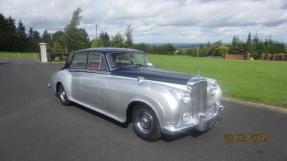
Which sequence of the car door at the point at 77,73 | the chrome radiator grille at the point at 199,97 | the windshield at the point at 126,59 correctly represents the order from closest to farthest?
1. the chrome radiator grille at the point at 199,97
2. the windshield at the point at 126,59
3. the car door at the point at 77,73

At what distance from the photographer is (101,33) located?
5203cm

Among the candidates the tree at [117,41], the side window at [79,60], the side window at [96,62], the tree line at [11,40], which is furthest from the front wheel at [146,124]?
the tree line at [11,40]

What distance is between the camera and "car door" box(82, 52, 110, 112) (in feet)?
19.8

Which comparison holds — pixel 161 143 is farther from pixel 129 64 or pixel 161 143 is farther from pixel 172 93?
pixel 129 64

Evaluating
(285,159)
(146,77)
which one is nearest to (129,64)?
(146,77)

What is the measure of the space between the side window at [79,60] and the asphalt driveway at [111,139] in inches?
49.2

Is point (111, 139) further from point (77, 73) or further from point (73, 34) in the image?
point (73, 34)

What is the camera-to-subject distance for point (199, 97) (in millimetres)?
5027

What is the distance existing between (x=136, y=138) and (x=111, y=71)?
5.22 feet

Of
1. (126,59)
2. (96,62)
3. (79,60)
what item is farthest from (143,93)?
(79,60)

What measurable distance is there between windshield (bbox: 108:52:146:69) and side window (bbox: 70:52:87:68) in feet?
3.57

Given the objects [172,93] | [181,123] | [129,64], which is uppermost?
[129,64]

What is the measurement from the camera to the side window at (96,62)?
6221mm

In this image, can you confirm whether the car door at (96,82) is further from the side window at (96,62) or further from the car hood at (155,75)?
the car hood at (155,75)
